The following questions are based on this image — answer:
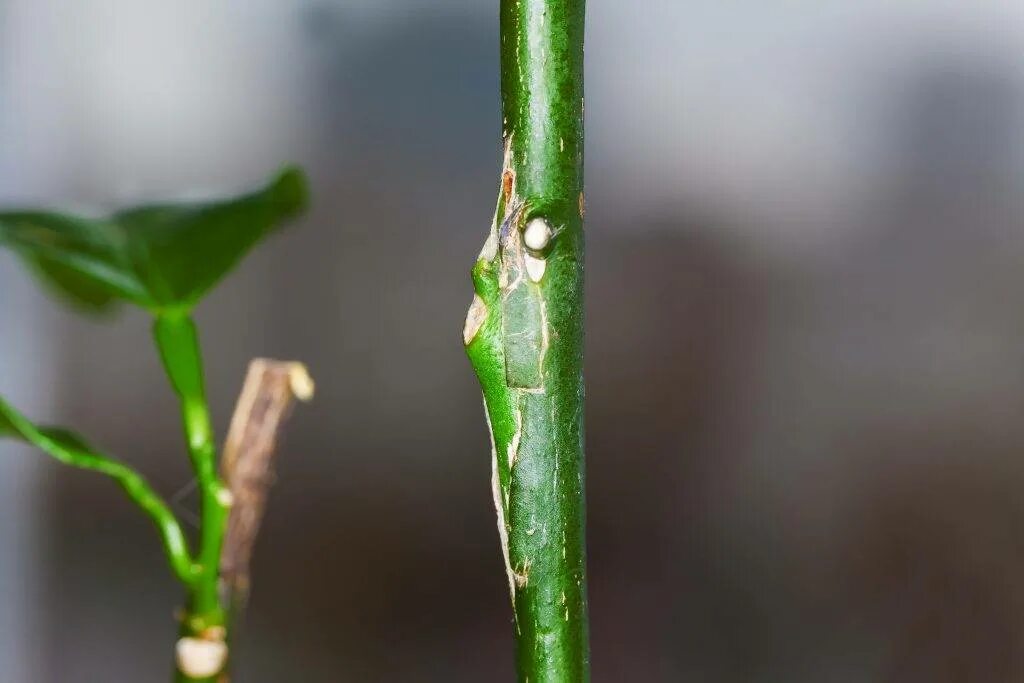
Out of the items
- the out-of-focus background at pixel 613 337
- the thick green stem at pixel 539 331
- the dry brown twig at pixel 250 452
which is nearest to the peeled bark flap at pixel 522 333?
the thick green stem at pixel 539 331

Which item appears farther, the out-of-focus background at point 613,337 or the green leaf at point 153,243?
the out-of-focus background at point 613,337

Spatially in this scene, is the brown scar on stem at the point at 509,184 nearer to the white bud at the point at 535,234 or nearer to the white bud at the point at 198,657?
the white bud at the point at 535,234

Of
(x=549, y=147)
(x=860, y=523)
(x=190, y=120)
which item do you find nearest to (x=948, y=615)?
(x=860, y=523)

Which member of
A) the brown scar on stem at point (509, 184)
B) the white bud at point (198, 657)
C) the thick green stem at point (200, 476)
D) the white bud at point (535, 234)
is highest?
the brown scar on stem at point (509, 184)

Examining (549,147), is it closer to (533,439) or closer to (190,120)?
(533,439)

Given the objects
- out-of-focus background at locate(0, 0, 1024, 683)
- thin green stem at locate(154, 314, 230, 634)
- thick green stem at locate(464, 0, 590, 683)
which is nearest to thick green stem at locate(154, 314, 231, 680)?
thin green stem at locate(154, 314, 230, 634)

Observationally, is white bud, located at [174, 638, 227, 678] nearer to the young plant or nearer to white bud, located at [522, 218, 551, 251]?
the young plant

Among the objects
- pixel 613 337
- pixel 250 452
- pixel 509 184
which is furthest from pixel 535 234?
pixel 613 337
